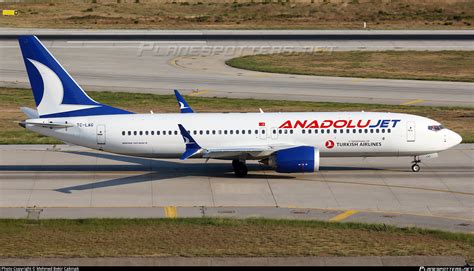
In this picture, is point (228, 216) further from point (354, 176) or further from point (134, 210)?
point (354, 176)

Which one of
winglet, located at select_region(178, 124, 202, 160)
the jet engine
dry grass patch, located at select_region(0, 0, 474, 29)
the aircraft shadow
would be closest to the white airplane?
the jet engine

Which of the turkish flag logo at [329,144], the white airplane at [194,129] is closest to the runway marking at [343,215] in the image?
the white airplane at [194,129]

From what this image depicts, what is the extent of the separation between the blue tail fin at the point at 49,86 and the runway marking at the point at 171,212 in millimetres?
8858

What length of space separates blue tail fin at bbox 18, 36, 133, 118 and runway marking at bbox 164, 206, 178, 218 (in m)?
8.86

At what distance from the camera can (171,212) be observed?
4272 centimetres

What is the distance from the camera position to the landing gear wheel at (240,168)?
4959 cm

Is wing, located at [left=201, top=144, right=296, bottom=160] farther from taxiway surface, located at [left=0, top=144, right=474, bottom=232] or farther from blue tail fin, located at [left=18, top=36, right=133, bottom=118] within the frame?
blue tail fin, located at [left=18, top=36, right=133, bottom=118]

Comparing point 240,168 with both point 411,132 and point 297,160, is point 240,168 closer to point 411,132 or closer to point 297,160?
point 297,160

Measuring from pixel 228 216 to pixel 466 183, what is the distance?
13917mm

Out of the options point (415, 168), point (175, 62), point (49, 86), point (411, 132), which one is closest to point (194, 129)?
point (49, 86)

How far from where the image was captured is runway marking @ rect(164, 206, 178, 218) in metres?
42.1

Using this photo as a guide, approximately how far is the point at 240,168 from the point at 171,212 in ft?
25.6

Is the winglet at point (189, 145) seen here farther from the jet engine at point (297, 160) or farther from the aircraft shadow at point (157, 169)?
the jet engine at point (297, 160)

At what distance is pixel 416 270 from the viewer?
32031 mm
